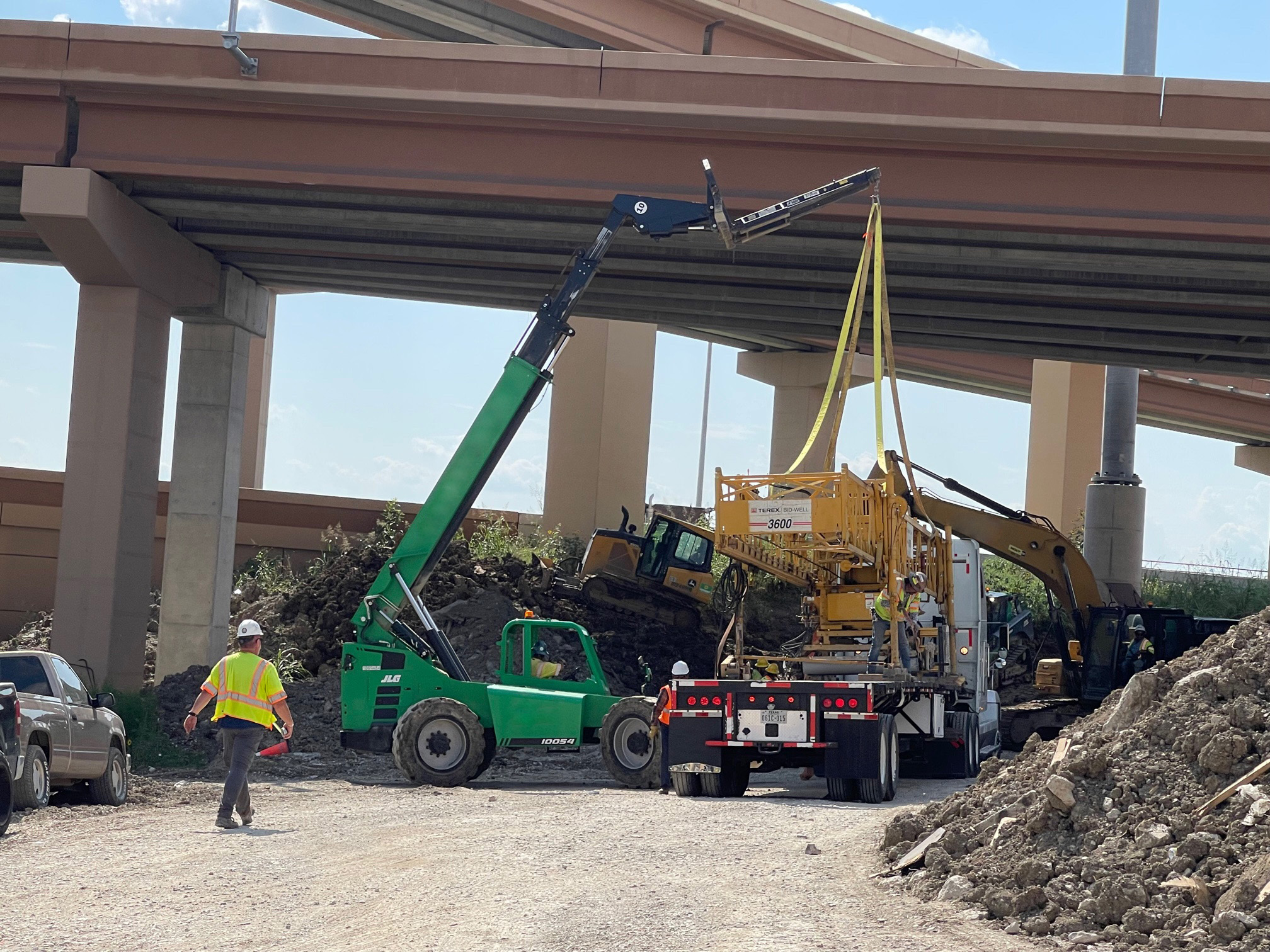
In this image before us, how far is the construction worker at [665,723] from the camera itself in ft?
49.2

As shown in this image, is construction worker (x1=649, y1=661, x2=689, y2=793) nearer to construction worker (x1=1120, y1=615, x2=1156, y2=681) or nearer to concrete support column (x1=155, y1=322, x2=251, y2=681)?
construction worker (x1=1120, y1=615, x2=1156, y2=681)

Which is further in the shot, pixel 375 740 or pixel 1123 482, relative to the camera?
pixel 1123 482

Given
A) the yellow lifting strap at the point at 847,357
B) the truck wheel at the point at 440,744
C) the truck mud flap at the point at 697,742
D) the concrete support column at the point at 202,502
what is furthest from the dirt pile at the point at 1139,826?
the concrete support column at the point at 202,502

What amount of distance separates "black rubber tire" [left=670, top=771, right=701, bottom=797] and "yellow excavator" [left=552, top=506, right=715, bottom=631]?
37.0 ft

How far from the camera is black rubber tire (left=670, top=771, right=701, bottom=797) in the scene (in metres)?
15.1

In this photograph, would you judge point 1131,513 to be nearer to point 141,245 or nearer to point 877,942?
point 141,245

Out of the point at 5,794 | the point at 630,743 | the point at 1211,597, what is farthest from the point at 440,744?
the point at 1211,597

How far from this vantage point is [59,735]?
13.0 m

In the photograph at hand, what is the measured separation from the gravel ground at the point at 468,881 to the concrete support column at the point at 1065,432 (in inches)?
1293

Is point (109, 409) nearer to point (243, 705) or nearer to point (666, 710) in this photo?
point (666, 710)

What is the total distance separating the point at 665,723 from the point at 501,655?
10.0ft

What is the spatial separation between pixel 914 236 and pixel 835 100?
2693 mm

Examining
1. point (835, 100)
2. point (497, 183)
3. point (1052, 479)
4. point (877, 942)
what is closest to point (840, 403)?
point (835, 100)

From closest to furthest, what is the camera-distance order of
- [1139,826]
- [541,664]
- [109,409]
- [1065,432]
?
[1139,826]
[541,664]
[109,409]
[1065,432]
